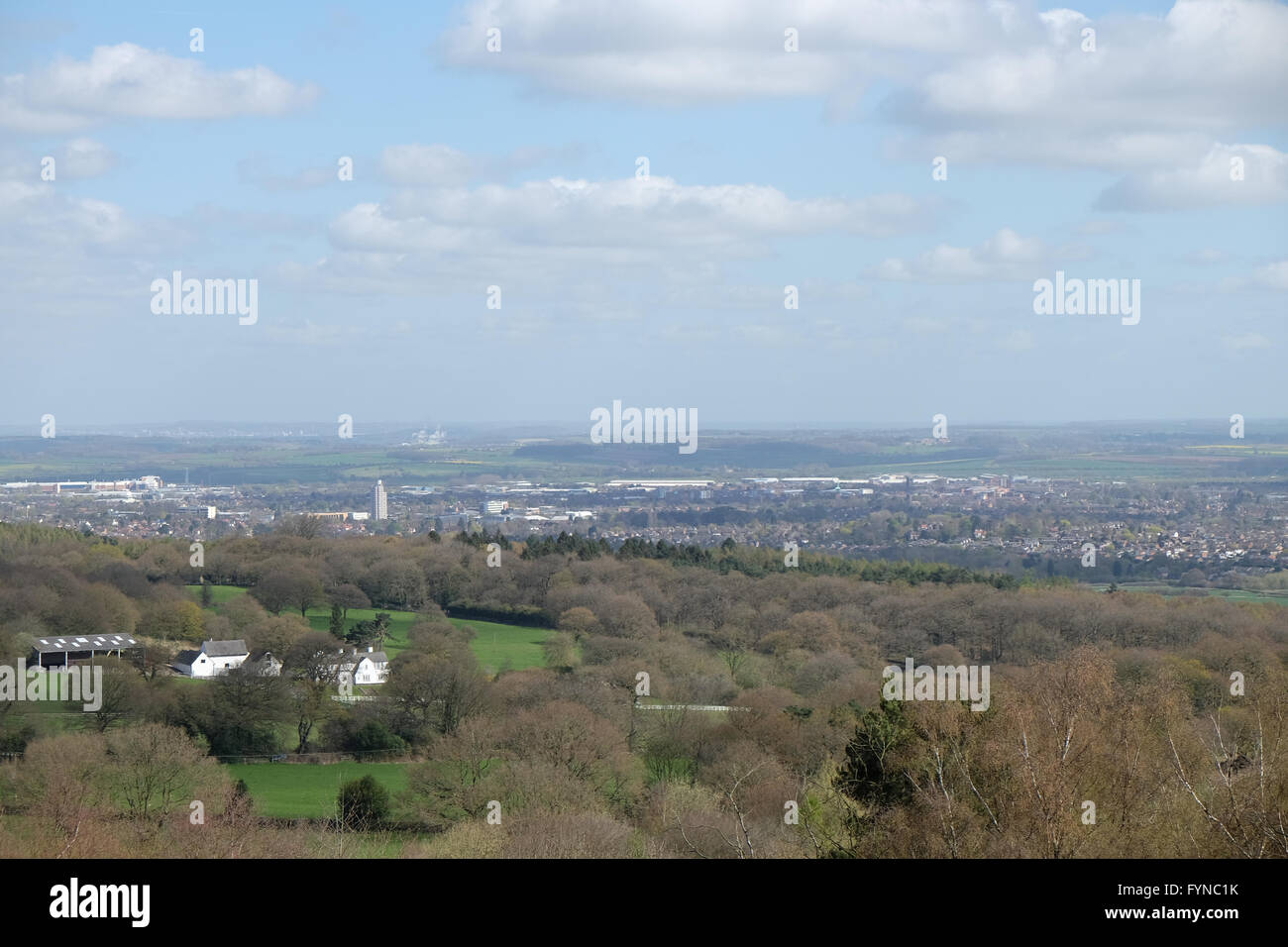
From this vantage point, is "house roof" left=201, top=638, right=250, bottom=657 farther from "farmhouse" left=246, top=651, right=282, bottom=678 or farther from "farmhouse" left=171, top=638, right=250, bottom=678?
"farmhouse" left=246, top=651, right=282, bottom=678

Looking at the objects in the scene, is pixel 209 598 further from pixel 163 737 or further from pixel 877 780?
pixel 877 780

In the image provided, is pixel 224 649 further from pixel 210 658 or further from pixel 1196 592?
pixel 1196 592

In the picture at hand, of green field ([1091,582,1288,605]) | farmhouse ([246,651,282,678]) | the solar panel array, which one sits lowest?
green field ([1091,582,1288,605])

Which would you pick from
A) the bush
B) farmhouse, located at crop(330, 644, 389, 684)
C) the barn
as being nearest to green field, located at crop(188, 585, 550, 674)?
farmhouse, located at crop(330, 644, 389, 684)

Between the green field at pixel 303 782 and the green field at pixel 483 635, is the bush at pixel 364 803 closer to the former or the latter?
the green field at pixel 303 782

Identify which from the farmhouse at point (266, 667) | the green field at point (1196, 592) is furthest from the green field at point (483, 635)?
the green field at point (1196, 592)

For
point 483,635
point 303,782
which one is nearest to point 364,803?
point 303,782

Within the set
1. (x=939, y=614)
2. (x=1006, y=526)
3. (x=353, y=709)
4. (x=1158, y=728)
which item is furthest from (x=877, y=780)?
(x=1006, y=526)
